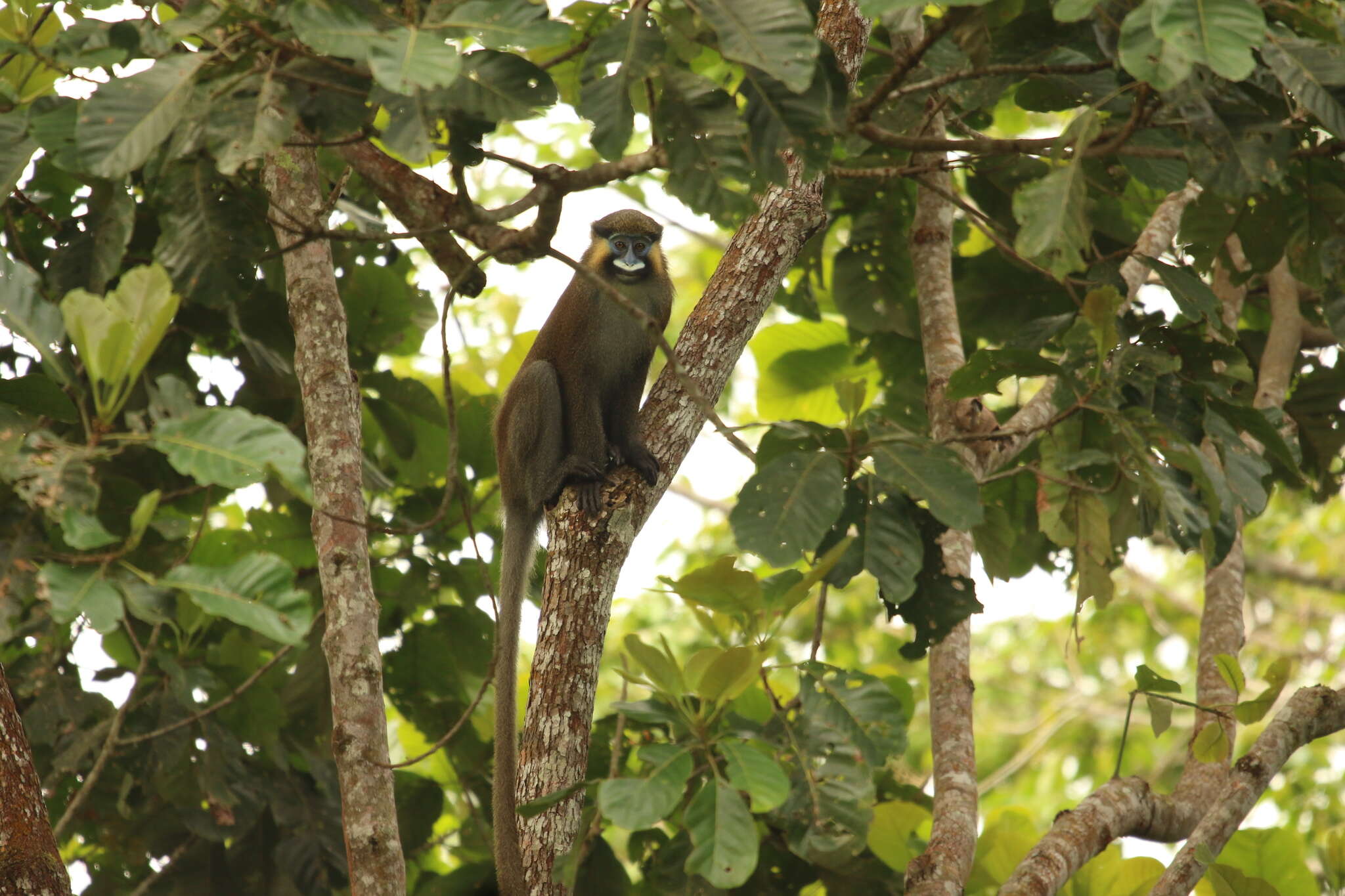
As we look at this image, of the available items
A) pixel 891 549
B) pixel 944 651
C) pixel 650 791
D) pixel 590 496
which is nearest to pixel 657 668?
pixel 650 791

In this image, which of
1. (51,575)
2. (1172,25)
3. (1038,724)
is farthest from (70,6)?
(1038,724)

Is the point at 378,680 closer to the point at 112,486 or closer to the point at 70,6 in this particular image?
the point at 112,486

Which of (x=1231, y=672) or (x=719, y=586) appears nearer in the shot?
(x=719, y=586)

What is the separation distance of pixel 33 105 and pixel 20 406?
65 cm

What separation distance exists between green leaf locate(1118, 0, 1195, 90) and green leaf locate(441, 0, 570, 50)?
93cm

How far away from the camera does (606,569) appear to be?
11.0ft

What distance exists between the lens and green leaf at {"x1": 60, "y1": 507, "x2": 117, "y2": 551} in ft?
5.77

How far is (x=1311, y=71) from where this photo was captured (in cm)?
239

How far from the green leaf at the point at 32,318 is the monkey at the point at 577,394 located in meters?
2.21

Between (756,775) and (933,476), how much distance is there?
82 cm

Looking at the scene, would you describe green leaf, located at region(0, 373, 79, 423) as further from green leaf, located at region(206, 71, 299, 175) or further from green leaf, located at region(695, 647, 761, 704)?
green leaf, located at region(695, 647, 761, 704)

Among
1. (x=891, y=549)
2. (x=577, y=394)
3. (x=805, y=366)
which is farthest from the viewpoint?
(x=805, y=366)

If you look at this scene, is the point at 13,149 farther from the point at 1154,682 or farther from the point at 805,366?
the point at 805,366

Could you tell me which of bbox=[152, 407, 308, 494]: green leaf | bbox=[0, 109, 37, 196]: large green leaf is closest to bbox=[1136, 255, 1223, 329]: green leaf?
bbox=[152, 407, 308, 494]: green leaf
